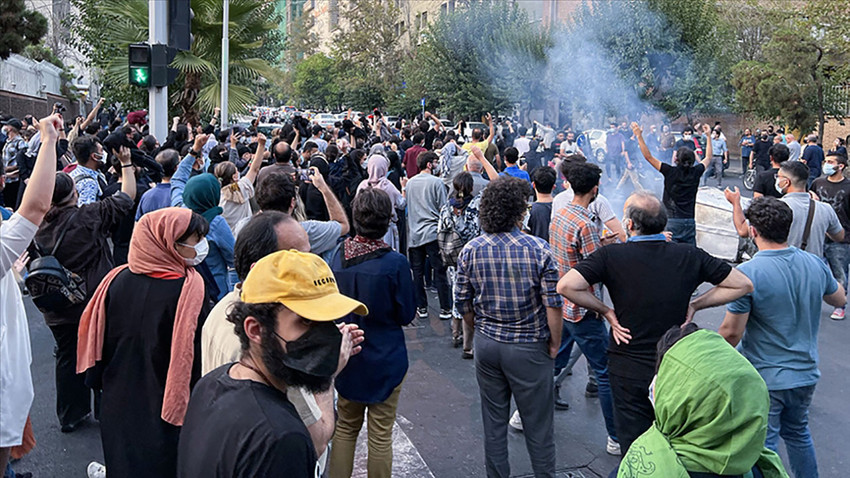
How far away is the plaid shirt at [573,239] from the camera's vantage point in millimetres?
4734

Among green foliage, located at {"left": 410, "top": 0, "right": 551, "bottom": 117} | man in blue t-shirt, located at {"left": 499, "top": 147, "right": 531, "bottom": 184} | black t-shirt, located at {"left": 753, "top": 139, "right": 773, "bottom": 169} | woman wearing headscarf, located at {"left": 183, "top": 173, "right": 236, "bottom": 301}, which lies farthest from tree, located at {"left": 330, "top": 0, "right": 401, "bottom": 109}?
woman wearing headscarf, located at {"left": 183, "top": 173, "right": 236, "bottom": 301}

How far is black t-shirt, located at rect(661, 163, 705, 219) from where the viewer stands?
26.1 ft

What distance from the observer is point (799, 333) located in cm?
382

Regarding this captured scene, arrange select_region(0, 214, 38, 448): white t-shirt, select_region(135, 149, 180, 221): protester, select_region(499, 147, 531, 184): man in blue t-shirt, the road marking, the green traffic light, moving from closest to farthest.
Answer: select_region(0, 214, 38, 448): white t-shirt
the road marking
select_region(135, 149, 180, 221): protester
select_region(499, 147, 531, 184): man in blue t-shirt
the green traffic light

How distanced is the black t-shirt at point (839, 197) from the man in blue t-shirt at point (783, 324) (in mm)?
4383

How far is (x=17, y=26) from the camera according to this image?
22781 millimetres

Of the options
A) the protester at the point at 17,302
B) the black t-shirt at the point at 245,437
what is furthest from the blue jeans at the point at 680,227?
the black t-shirt at the point at 245,437

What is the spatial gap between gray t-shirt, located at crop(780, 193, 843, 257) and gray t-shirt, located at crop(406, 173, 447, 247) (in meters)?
3.35

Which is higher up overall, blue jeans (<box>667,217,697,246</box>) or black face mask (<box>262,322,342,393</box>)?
black face mask (<box>262,322,342,393</box>)

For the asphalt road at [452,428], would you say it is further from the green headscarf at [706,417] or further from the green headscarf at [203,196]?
the green headscarf at [706,417]

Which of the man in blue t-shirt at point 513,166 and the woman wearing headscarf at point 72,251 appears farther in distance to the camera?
the man in blue t-shirt at point 513,166

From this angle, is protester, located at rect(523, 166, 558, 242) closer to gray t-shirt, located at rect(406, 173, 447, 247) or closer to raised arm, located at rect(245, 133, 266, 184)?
gray t-shirt, located at rect(406, 173, 447, 247)

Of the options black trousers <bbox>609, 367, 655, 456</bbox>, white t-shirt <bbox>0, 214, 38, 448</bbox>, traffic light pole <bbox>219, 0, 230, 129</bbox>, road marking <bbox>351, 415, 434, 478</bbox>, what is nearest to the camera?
white t-shirt <bbox>0, 214, 38, 448</bbox>

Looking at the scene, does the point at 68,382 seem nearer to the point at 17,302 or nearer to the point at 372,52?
the point at 17,302
